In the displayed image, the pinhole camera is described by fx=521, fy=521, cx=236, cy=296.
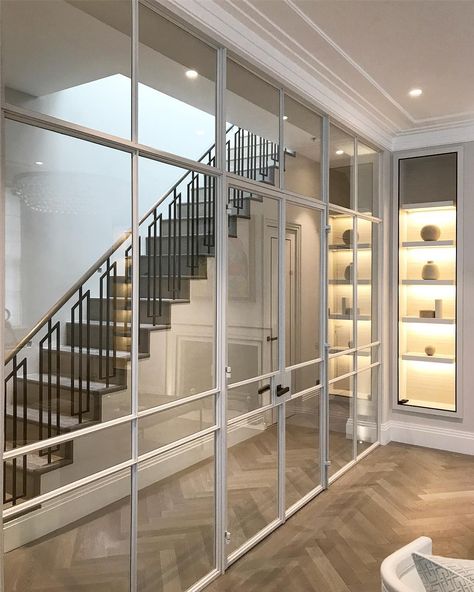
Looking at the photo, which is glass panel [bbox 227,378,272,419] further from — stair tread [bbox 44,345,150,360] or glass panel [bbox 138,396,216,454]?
stair tread [bbox 44,345,150,360]

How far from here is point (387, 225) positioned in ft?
16.9

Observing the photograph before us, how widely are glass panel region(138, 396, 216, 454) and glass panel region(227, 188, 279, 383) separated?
273mm

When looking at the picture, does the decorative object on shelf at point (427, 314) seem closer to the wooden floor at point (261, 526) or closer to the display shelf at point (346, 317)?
the display shelf at point (346, 317)

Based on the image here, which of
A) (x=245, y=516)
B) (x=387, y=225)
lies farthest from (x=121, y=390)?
(x=387, y=225)

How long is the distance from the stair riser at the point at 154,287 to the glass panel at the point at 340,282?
175cm

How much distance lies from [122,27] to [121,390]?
156 centimetres

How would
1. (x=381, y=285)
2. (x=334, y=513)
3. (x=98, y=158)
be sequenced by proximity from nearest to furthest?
1. (x=98, y=158)
2. (x=334, y=513)
3. (x=381, y=285)

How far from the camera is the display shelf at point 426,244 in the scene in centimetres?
494

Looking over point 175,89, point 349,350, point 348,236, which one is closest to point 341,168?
point 348,236

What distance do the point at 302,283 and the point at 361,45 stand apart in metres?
1.56

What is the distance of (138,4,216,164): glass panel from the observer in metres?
2.36

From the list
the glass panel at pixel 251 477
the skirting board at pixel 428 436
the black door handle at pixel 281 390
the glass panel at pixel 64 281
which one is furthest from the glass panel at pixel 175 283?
the skirting board at pixel 428 436

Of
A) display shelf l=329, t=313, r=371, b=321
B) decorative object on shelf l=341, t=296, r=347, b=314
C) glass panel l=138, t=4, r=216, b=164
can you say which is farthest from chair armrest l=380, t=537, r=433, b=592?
decorative object on shelf l=341, t=296, r=347, b=314

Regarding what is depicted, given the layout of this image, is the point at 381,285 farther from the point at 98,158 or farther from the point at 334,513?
the point at 98,158
